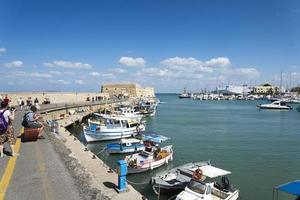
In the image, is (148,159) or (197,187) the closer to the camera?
(197,187)

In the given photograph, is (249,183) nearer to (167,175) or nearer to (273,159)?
(167,175)

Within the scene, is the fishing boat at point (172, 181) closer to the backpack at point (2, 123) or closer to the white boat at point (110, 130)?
the backpack at point (2, 123)

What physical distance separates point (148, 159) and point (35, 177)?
11.2 m

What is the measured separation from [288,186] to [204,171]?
7.28m

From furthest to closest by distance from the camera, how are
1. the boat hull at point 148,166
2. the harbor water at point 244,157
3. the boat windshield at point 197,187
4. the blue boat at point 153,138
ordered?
the blue boat at point 153,138
the boat hull at point 148,166
the harbor water at point 244,157
the boat windshield at point 197,187

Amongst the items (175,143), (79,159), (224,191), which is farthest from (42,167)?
(175,143)

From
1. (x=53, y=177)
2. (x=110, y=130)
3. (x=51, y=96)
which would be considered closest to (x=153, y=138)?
(x=110, y=130)

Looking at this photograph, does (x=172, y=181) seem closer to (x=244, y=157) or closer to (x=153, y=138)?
(x=244, y=157)

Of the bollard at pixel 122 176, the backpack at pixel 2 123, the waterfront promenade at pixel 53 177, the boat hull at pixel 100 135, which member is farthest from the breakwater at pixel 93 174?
the boat hull at pixel 100 135

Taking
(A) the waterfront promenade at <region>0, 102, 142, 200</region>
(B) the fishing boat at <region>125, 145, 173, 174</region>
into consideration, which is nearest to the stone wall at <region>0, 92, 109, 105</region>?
(B) the fishing boat at <region>125, 145, 173, 174</region>

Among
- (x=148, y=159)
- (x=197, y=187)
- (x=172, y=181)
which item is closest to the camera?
(x=197, y=187)

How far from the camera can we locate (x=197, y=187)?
14.0 metres

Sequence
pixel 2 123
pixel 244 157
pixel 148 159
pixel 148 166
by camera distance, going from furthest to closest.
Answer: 1. pixel 244 157
2. pixel 148 159
3. pixel 148 166
4. pixel 2 123

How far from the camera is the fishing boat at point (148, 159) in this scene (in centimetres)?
2062
